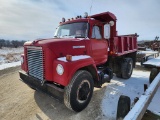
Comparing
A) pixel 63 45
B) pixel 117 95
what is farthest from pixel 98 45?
pixel 117 95

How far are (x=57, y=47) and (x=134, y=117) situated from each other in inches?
98.1

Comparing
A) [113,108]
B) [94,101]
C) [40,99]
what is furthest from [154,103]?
[40,99]

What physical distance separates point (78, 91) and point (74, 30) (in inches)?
83.8

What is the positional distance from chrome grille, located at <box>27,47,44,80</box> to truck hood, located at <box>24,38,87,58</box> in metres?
0.18

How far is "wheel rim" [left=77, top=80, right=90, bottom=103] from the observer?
4109mm

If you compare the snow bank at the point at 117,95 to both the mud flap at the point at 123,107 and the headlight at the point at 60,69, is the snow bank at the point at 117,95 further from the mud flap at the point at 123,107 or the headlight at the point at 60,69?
the headlight at the point at 60,69

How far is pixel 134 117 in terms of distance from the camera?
227 centimetres

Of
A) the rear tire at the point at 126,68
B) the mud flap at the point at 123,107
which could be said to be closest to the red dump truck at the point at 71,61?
the mud flap at the point at 123,107

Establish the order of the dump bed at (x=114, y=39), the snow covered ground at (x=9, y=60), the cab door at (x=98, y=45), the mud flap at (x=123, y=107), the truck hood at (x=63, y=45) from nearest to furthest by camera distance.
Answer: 1. the mud flap at (x=123, y=107)
2. the truck hood at (x=63, y=45)
3. the cab door at (x=98, y=45)
4. the dump bed at (x=114, y=39)
5. the snow covered ground at (x=9, y=60)

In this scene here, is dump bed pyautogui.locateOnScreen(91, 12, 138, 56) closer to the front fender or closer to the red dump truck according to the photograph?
the red dump truck

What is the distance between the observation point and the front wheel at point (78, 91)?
12.4 feet

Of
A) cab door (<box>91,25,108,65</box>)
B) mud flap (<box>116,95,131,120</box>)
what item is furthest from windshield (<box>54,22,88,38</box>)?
mud flap (<box>116,95,131,120</box>)

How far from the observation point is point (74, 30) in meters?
5.23

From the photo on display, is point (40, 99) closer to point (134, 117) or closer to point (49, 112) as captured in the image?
point (49, 112)
